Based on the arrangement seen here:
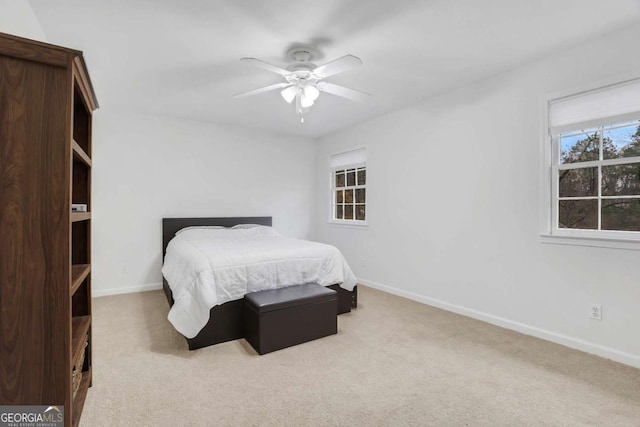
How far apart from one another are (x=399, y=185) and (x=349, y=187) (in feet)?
3.63

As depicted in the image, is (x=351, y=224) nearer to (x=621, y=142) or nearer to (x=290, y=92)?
(x=290, y=92)

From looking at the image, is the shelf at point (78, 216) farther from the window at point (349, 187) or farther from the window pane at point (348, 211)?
the window pane at point (348, 211)

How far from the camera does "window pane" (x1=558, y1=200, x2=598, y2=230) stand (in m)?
2.49

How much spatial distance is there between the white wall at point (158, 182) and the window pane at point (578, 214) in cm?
378

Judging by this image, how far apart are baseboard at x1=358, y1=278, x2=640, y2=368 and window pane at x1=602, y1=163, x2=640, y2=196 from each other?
115cm

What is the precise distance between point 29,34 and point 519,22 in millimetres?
3183

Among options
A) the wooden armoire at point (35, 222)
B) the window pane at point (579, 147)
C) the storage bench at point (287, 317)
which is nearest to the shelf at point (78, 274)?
the wooden armoire at point (35, 222)

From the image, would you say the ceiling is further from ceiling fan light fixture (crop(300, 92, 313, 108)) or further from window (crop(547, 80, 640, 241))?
window (crop(547, 80, 640, 241))

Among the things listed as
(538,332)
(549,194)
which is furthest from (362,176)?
(538,332)

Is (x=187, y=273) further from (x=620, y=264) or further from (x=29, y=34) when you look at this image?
(x=620, y=264)

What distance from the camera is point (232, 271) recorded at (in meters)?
2.63

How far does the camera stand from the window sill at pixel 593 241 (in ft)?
7.26

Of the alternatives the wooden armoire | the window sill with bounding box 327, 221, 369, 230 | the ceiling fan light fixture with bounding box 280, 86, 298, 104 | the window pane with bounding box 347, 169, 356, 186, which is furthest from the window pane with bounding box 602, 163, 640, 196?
the wooden armoire

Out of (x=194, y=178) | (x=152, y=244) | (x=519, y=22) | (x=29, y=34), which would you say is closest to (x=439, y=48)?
(x=519, y=22)
